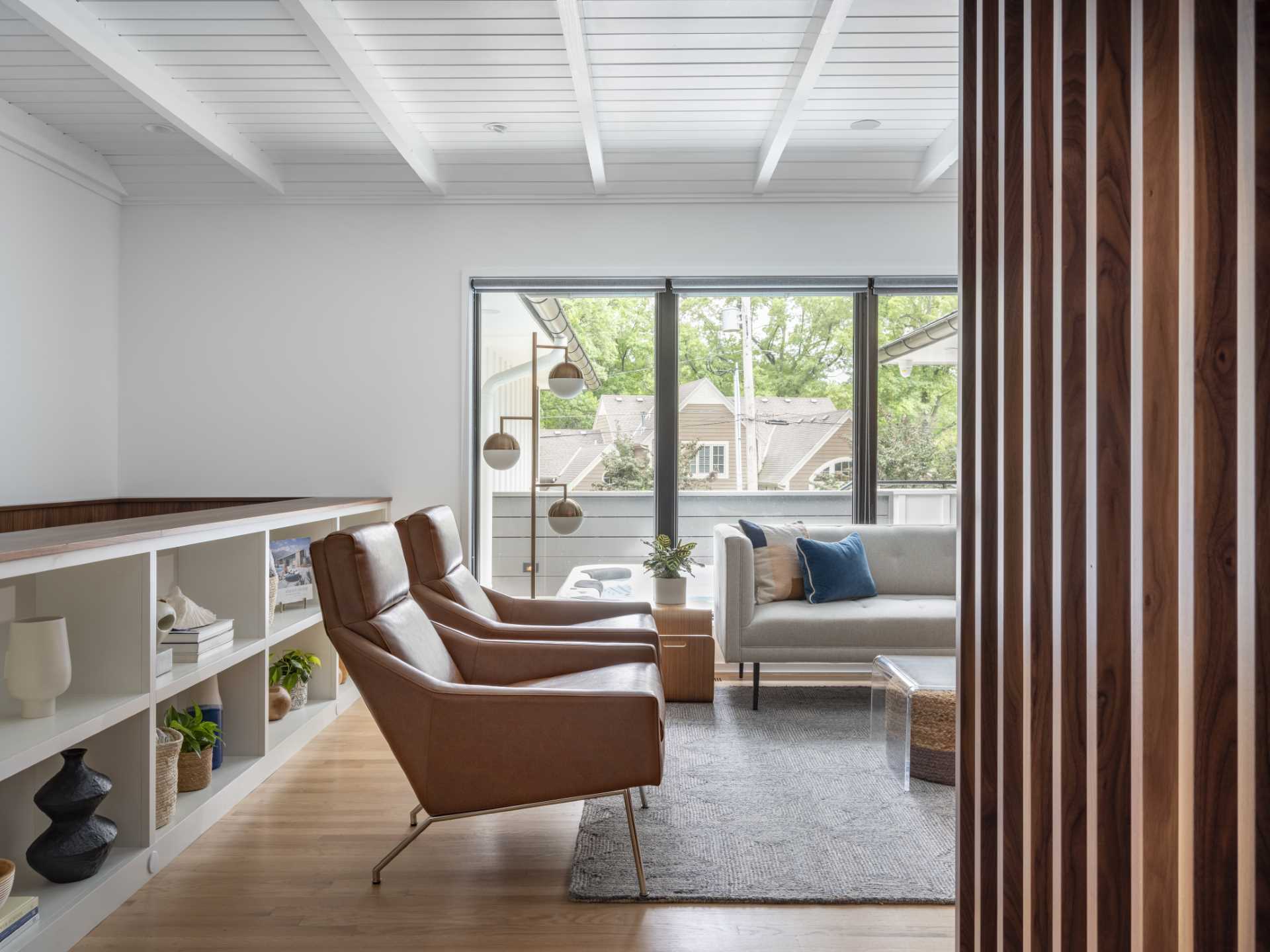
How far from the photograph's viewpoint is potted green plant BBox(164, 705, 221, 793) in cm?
274

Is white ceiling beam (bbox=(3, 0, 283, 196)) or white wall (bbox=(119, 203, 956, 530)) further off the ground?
white ceiling beam (bbox=(3, 0, 283, 196))

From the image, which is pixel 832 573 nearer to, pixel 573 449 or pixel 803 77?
pixel 573 449

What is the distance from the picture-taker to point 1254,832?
3.30 feet

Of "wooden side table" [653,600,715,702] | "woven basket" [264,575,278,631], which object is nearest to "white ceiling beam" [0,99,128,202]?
"woven basket" [264,575,278,631]

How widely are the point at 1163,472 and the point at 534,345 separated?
11.4 feet

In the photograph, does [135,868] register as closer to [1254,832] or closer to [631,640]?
[631,640]

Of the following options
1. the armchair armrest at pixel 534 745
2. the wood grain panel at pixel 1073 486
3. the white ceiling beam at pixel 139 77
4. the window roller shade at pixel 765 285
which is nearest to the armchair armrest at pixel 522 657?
the armchair armrest at pixel 534 745

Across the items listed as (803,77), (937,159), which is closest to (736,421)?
(937,159)

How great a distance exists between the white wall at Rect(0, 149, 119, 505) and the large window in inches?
75.3

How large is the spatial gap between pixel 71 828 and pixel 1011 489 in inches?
88.5

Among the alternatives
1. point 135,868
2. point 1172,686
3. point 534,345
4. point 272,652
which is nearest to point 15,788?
point 135,868

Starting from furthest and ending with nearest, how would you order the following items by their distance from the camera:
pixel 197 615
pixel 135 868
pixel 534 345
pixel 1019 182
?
pixel 534 345 < pixel 197 615 < pixel 135 868 < pixel 1019 182

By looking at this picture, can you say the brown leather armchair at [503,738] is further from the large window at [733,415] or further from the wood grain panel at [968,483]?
the large window at [733,415]

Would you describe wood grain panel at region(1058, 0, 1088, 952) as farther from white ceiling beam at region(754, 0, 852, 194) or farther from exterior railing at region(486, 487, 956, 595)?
exterior railing at region(486, 487, 956, 595)
